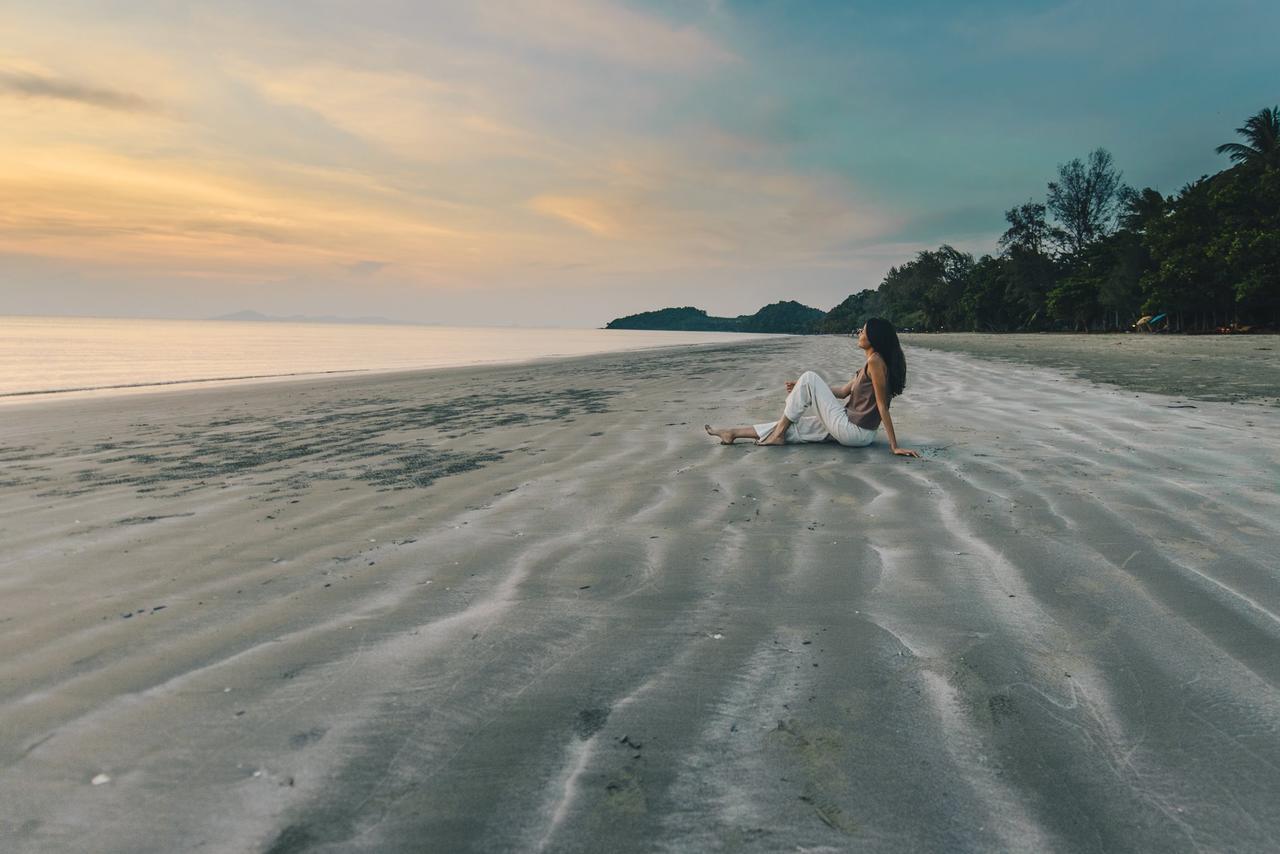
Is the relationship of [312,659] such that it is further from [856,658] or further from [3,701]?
[856,658]

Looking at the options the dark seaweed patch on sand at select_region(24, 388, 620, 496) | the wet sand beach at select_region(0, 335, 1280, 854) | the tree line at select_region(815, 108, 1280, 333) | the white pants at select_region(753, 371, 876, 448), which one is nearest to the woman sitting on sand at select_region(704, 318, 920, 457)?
the white pants at select_region(753, 371, 876, 448)

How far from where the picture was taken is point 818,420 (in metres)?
6.25

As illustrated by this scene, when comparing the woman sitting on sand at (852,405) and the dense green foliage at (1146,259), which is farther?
the dense green foliage at (1146,259)

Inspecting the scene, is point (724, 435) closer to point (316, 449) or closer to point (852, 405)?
point (852, 405)

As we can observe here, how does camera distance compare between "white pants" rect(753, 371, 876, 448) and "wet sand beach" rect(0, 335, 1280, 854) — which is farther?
"white pants" rect(753, 371, 876, 448)

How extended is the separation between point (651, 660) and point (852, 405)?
4.51 m

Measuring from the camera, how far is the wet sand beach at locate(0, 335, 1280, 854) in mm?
1541

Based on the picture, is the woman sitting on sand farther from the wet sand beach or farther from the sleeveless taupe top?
the wet sand beach

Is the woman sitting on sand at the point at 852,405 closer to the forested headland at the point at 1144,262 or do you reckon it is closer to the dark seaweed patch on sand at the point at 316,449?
the dark seaweed patch on sand at the point at 316,449

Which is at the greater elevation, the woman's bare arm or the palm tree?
the palm tree

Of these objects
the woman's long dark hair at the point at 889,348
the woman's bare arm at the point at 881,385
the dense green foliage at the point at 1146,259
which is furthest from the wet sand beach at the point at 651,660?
the dense green foliage at the point at 1146,259

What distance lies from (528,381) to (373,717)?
14.1m

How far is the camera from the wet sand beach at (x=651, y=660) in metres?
1.54

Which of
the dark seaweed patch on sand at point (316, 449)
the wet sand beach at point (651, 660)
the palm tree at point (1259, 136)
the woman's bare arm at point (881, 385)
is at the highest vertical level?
the palm tree at point (1259, 136)
